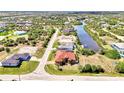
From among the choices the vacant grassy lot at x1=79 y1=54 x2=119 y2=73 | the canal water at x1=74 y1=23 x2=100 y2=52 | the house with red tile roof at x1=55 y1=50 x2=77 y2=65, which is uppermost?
the house with red tile roof at x1=55 y1=50 x2=77 y2=65

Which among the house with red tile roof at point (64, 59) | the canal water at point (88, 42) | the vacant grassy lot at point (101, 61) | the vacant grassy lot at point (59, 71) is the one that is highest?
the house with red tile roof at point (64, 59)

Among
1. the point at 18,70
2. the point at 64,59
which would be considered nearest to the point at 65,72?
the point at 64,59

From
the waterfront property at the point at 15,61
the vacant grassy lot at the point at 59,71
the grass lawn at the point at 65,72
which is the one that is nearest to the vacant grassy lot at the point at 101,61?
the grass lawn at the point at 65,72

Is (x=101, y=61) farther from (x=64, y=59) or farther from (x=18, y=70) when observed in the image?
(x=18, y=70)

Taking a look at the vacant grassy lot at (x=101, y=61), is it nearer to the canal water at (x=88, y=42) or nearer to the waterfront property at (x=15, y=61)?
the canal water at (x=88, y=42)

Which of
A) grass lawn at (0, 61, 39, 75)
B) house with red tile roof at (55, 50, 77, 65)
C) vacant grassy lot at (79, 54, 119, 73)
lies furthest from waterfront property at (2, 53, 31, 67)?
vacant grassy lot at (79, 54, 119, 73)

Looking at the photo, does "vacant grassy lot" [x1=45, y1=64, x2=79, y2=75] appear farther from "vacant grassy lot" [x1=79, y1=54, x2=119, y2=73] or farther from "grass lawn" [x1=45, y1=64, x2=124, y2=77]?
"vacant grassy lot" [x1=79, y1=54, x2=119, y2=73]
